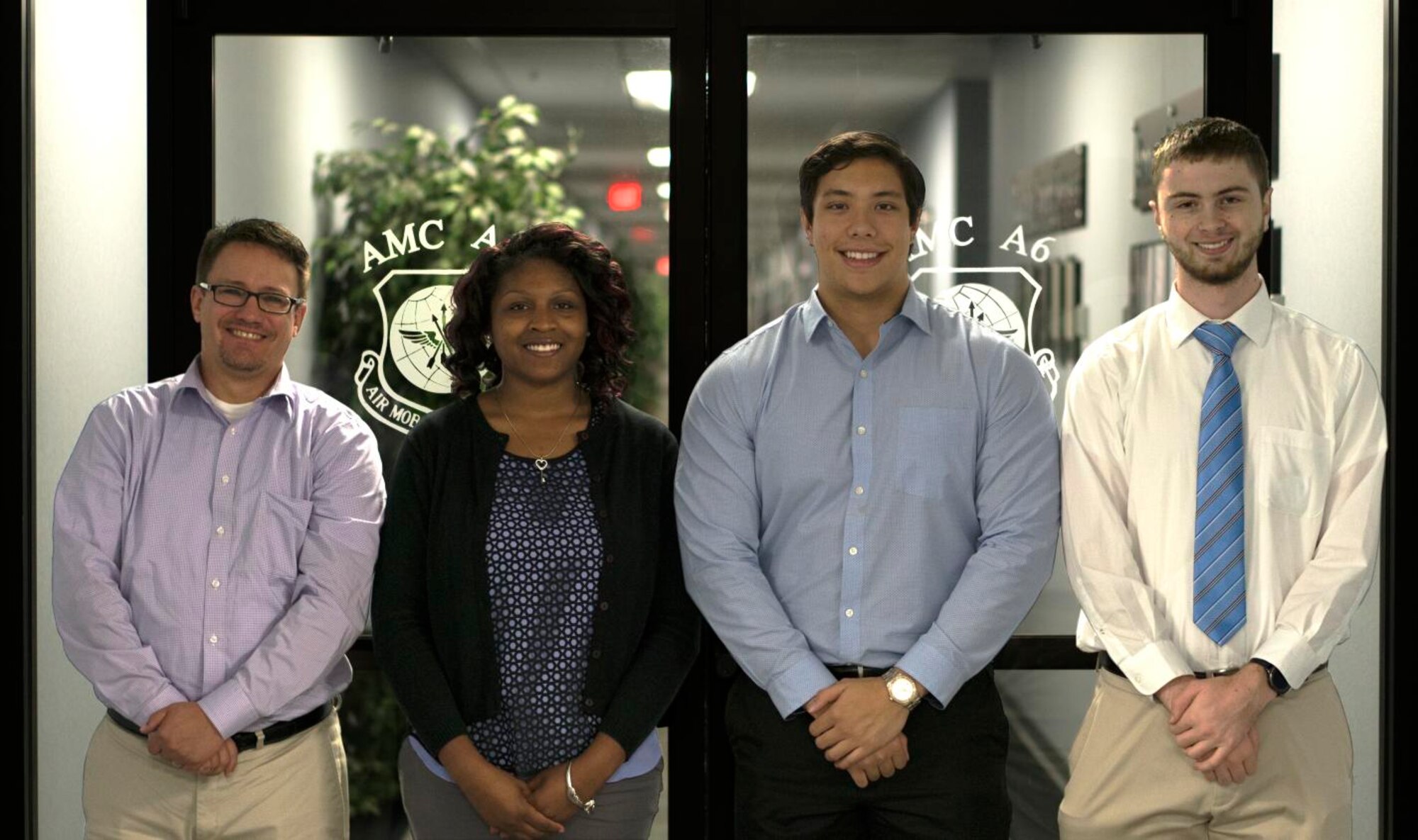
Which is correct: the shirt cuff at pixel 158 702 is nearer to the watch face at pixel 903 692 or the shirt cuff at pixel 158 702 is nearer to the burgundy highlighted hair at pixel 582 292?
→ the burgundy highlighted hair at pixel 582 292

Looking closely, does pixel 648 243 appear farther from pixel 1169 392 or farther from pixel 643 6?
pixel 1169 392

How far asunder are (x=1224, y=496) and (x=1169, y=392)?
0.78 feet

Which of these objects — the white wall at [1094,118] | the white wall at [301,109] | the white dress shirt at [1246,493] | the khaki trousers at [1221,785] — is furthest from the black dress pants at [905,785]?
the white wall at [301,109]

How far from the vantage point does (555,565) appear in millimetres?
2855

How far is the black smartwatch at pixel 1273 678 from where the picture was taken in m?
2.67

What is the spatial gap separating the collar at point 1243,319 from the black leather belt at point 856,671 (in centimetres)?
89

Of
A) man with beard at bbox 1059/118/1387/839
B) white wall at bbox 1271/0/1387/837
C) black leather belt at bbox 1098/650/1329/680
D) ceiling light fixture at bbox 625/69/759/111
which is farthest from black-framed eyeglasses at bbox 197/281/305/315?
white wall at bbox 1271/0/1387/837

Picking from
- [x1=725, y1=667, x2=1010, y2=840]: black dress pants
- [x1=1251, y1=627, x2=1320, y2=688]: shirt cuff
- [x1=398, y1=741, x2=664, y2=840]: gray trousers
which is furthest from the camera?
[x1=398, y1=741, x2=664, y2=840]: gray trousers

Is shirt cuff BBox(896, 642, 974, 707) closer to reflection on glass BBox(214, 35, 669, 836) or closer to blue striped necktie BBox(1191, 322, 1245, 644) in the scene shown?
blue striped necktie BBox(1191, 322, 1245, 644)

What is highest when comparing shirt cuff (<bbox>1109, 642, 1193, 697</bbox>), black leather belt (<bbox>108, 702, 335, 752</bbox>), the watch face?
shirt cuff (<bbox>1109, 642, 1193, 697</bbox>)

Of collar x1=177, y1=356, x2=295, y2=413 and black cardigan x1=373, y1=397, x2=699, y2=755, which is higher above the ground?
collar x1=177, y1=356, x2=295, y2=413

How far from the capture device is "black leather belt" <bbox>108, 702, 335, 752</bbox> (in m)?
2.85

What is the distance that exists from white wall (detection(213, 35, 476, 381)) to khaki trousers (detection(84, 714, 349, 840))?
1074 millimetres

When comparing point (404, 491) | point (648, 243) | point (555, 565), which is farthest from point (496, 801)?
point (648, 243)
